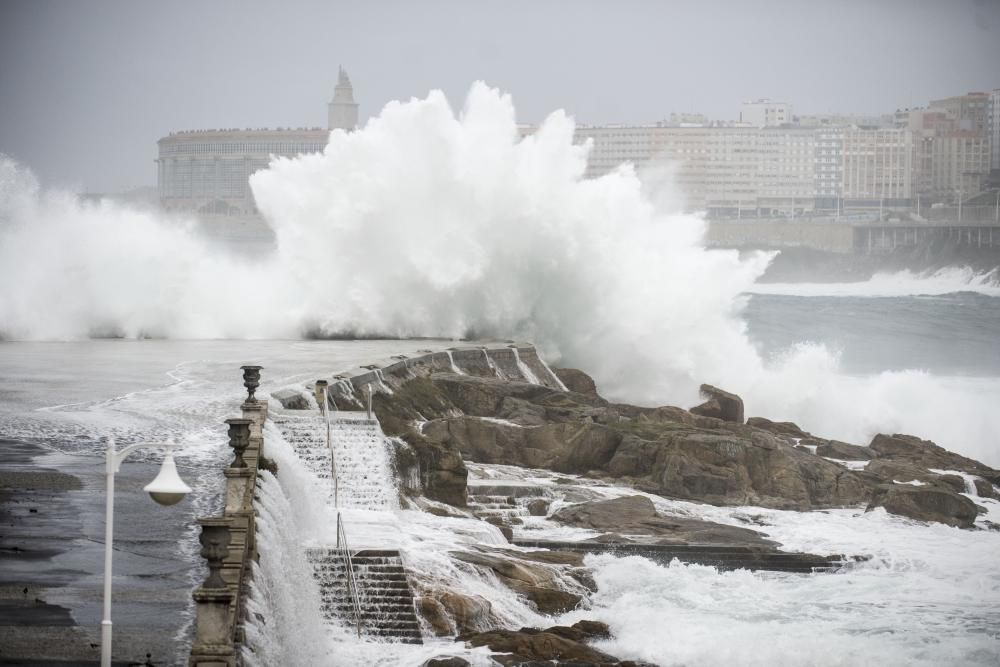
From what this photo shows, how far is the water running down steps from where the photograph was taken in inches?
682

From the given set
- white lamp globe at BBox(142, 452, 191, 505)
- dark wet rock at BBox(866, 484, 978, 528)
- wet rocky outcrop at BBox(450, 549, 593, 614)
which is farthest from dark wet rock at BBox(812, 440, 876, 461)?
white lamp globe at BBox(142, 452, 191, 505)

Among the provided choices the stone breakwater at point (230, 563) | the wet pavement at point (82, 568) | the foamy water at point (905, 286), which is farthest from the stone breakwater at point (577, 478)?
the foamy water at point (905, 286)

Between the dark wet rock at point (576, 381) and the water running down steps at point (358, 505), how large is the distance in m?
12.2

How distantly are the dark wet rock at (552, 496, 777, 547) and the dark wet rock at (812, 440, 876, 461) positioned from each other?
766 centimetres

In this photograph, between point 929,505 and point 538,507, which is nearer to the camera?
point 538,507

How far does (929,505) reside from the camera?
1029 inches

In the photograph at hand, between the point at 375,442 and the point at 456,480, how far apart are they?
135 cm

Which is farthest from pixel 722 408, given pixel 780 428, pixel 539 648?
pixel 539 648

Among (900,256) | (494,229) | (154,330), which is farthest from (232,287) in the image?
(900,256)

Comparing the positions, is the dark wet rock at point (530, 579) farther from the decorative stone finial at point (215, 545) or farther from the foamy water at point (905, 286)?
the foamy water at point (905, 286)

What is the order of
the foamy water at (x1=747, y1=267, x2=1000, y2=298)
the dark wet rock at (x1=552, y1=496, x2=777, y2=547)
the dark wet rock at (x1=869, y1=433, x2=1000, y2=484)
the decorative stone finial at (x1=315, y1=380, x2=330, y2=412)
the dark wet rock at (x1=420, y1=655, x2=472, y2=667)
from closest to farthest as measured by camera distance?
the dark wet rock at (x1=420, y1=655, x2=472, y2=667) < the dark wet rock at (x1=552, y1=496, x2=777, y2=547) < the decorative stone finial at (x1=315, y1=380, x2=330, y2=412) < the dark wet rock at (x1=869, y1=433, x2=1000, y2=484) < the foamy water at (x1=747, y1=267, x2=1000, y2=298)

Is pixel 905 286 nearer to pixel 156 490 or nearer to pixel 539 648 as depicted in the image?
pixel 539 648

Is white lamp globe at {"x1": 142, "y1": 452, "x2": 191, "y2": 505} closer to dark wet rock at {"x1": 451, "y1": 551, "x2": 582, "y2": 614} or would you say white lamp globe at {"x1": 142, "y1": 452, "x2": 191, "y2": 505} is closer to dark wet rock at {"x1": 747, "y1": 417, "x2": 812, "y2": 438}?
dark wet rock at {"x1": 451, "y1": 551, "x2": 582, "y2": 614}

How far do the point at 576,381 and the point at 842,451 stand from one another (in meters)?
6.80
